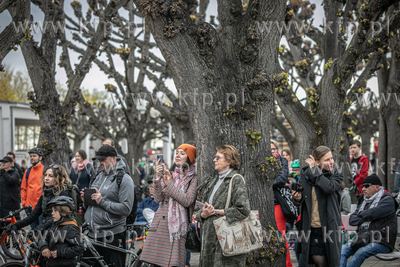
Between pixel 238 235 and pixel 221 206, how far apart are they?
33 cm

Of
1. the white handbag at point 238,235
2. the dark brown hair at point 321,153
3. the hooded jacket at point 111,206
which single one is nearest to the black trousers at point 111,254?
A: the hooded jacket at point 111,206

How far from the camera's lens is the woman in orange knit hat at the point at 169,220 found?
455 centimetres

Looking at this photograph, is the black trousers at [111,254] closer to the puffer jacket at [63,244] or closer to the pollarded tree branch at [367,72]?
the puffer jacket at [63,244]

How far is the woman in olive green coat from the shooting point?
13.0 feet

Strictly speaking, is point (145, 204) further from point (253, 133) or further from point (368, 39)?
point (368, 39)

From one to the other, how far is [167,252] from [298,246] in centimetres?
166

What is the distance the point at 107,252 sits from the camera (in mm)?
5289

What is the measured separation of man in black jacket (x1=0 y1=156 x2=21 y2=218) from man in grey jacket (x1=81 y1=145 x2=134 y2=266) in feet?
16.1

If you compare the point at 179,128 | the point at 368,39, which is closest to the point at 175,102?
the point at 179,128

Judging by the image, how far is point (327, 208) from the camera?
4801 millimetres

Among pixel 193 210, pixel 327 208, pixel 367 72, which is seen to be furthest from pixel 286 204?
pixel 367 72

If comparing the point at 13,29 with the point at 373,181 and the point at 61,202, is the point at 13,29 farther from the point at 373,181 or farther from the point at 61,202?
the point at 373,181

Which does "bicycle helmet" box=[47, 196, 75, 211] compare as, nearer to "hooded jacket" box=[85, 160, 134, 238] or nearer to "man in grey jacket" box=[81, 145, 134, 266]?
"man in grey jacket" box=[81, 145, 134, 266]

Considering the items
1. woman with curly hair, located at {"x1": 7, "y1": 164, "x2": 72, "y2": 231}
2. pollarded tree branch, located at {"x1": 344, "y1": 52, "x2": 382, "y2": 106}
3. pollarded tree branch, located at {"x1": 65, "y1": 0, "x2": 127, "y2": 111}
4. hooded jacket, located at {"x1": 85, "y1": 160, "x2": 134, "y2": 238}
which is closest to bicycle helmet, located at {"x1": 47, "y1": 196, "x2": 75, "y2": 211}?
hooded jacket, located at {"x1": 85, "y1": 160, "x2": 134, "y2": 238}
